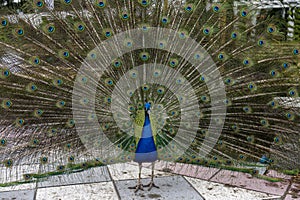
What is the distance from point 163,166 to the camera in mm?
3951

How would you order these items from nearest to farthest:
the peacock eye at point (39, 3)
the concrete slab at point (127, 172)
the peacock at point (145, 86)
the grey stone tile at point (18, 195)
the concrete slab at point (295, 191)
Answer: the peacock eye at point (39, 3)
the peacock at point (145, 86)
the grey stone tile at point (18, 195)
the concrete slab at point (295, 191)
the concrete slab at point (127, 172)

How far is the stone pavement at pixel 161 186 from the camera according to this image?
327cm

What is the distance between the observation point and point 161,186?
3453 millimetres

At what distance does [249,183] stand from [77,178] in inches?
68.4

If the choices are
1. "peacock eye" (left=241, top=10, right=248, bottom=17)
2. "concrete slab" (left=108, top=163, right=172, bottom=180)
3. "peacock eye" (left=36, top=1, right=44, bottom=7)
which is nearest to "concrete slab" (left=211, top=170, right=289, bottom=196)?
"concrete slab" (left=108, top=163, right=172, bottom=180)

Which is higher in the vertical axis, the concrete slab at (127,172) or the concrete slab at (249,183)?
the concrete slab at (127,172)

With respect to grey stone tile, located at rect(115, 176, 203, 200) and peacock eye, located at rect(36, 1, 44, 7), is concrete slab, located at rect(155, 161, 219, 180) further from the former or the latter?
peacock eye, located at rect(36, 1, 44, 7)

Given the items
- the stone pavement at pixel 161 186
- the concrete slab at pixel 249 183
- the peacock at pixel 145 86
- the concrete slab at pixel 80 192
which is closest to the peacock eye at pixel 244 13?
the peacock at pixel 145 86

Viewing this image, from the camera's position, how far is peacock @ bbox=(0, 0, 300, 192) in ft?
9.95

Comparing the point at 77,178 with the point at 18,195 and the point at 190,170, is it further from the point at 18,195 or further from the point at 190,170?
the point at 190,170

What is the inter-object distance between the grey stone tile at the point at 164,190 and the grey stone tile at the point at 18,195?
81 centimetres

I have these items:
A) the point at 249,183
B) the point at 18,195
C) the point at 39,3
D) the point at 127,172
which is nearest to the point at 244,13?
the point at 249,183

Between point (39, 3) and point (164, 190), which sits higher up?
point (39, 3)

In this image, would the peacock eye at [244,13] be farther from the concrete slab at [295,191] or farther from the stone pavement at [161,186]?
the concrete slab at [295,191]
